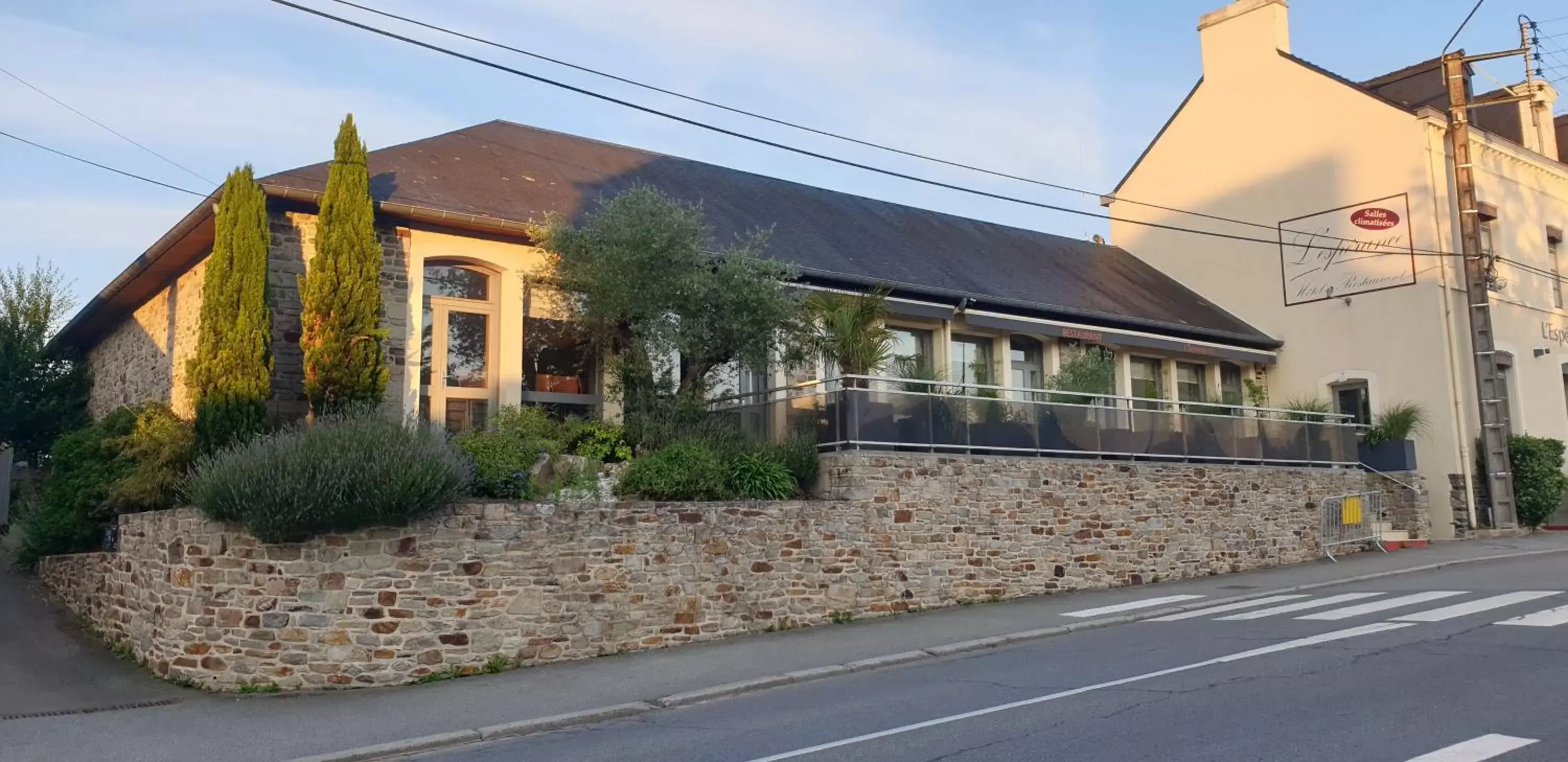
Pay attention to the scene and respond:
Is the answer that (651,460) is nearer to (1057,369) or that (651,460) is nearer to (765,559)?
(765,559)

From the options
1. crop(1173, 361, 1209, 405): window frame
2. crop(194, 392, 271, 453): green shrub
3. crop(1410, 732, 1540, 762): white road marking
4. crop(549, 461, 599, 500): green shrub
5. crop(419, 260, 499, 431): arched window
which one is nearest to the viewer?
crop(1410, 732, 1540, 762): white road marking

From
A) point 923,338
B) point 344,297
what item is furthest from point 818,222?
point 344,297

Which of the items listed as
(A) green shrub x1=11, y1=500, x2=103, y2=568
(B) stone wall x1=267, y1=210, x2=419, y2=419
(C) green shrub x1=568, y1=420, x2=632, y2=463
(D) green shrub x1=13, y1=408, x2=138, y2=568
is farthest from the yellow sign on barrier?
(A) green shrub x1=11, y1=500, x2=103, y2=568

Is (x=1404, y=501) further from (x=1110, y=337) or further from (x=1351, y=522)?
(x=1110, y=337)

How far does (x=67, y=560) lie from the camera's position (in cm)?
1391

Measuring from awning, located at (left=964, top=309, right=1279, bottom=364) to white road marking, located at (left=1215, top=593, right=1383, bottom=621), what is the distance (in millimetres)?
7460

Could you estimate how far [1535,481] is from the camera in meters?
23.0

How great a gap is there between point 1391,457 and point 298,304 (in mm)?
19515

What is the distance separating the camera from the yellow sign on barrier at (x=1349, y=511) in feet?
65.1

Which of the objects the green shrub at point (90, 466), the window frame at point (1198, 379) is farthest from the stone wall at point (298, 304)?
the window frame at point (1198, 379)

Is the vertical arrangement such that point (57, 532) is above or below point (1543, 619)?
above

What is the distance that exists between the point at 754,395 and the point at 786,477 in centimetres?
237

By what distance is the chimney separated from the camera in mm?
26328

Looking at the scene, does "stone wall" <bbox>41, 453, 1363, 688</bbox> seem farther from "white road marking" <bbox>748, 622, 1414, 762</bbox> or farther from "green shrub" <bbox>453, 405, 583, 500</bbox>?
"white road marking" <bbox>748, 622, 1414, 762</bbox>
